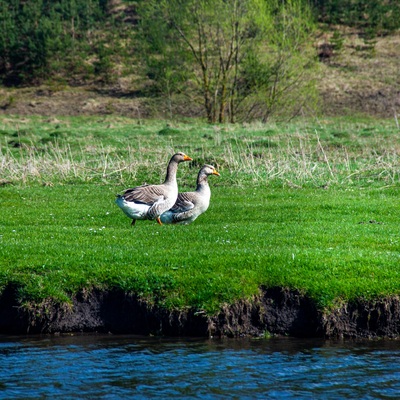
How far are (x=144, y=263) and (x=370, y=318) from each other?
4.10 meters

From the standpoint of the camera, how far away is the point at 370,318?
12742 millimetres

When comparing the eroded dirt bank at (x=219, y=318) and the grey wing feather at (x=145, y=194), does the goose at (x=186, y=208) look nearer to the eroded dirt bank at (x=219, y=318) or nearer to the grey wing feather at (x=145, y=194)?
the grey wing feather at (x=145, y=194)

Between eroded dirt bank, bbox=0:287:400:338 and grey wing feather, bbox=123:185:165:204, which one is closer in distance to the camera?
eroded dirt bank, bbox=0:287:400:338

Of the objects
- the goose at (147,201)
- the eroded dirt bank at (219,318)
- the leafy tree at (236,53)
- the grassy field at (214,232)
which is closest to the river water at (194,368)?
the eroded dirt bank at (219,318)

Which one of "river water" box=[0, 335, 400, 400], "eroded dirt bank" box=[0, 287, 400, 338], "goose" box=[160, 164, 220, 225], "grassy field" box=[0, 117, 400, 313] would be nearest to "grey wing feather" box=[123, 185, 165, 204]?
"goose" box=[160, 164, 220, 225]

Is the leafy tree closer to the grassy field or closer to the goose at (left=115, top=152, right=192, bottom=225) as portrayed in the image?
the grassy field

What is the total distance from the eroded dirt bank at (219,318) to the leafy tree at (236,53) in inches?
1514

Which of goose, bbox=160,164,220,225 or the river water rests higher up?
goose, bbox=160,164,220,225

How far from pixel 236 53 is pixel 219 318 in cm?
3968

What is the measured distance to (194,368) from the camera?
10.9m

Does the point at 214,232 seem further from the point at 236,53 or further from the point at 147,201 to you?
the point at 236,53

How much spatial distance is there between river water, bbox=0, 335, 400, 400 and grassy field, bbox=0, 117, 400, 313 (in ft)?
2.97

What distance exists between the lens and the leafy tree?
49.5 meters

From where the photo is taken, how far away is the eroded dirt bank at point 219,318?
41.5ft
